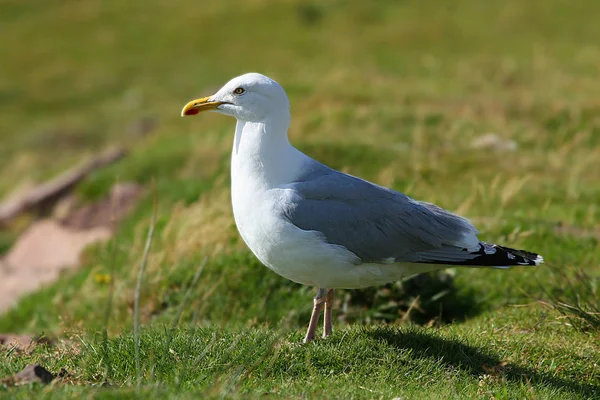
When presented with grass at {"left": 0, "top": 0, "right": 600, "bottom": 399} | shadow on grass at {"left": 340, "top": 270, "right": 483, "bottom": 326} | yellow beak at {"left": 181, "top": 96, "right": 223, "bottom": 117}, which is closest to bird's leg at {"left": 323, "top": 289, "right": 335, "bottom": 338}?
grass at {"left": 0, "top": 0, "right": 600, "bottom": 399}

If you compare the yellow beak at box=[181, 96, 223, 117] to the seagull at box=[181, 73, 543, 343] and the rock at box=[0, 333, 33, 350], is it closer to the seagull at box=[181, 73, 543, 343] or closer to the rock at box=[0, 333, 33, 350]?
the seagull at box=[181, 73, 543, 343]

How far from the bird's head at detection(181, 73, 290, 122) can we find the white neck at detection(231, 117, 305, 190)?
Result: 71mm

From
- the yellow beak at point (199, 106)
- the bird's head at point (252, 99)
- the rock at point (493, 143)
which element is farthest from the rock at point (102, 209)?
the bird's head at point (252, 99)

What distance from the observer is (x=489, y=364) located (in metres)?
5.54

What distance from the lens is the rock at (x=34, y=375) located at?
448 cm

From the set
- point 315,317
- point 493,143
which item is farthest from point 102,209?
point 315,317

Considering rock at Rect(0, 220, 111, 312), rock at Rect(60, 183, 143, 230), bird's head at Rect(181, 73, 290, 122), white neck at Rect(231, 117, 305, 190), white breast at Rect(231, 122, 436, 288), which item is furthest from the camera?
rock at Rect(60, 183, 143, 230)

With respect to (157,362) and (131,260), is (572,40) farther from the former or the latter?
(157,362)

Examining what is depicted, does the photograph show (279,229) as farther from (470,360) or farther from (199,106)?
(470,360)

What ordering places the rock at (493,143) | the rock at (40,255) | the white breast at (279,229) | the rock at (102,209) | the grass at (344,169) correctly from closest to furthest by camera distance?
the grass at (344,169) → the white breast at (279,229) → the rock at (40,255) → the rock at (102,209) → the rock at (493,143)

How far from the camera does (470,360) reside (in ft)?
18.1

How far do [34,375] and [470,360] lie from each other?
2793mm

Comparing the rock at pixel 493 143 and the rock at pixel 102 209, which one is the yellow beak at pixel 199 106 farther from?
the rock at pixel 493 143

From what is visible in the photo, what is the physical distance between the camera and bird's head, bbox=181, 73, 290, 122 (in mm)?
5934
